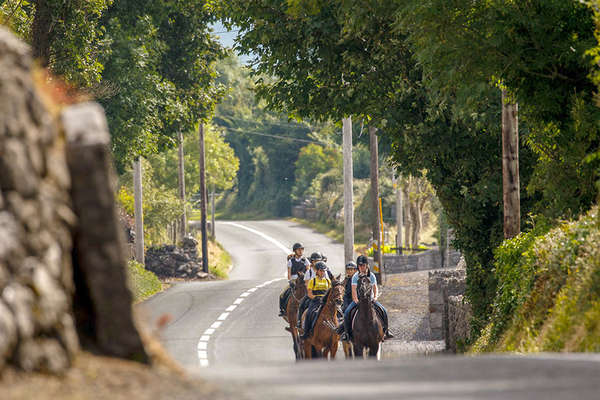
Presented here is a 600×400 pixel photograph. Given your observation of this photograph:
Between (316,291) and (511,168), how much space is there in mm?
4702

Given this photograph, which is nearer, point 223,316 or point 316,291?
point 316,291

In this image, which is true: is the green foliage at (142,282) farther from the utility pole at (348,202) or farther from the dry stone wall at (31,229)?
the dry stone wall at (31,229)

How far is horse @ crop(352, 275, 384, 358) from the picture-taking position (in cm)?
1523

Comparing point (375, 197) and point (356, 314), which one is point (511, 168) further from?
point (375, 197)

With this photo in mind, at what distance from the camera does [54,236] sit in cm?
510

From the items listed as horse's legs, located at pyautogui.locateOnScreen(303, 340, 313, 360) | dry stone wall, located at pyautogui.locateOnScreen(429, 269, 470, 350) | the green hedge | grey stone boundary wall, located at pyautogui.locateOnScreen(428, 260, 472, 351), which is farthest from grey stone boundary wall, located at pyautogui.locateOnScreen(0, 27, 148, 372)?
dry stone wall, located at pyautogui.locateOnScreen(429, 269, 470, 350)

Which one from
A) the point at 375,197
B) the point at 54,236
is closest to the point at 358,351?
the point at 54,236

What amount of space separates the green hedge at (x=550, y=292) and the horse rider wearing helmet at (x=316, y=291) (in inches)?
136

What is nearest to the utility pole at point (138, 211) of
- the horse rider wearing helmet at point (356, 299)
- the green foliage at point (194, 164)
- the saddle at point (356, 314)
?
the green foliage at point (194, 164)

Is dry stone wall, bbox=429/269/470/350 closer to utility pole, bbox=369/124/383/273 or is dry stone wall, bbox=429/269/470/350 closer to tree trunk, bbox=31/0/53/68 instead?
utility pole, bbox=369/124/383/273

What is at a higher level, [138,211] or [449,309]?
[138,211]

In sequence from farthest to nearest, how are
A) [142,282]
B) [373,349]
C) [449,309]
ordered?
[142,282], [449,309], [373,349]

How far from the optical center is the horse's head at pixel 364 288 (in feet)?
49.2

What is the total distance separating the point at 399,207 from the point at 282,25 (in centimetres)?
3308
